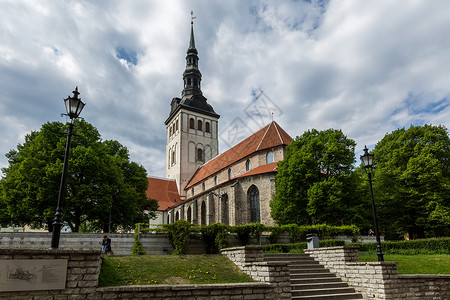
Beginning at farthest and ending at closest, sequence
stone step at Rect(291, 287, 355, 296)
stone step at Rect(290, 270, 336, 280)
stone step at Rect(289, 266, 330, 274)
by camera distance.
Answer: stone step at Rect(289, 266, 330, 274)
stone step at Rect(290, 270, 336, 280)
stone step at Rect(291, 287, 355, 296)

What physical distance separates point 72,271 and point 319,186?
19.6m

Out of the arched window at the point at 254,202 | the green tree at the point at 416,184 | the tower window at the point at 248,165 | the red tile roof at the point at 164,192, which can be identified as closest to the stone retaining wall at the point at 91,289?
the arched window at the point at 254,202

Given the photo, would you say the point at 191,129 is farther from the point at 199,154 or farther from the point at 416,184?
the point at 416,184

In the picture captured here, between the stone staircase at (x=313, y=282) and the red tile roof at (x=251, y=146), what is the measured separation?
21170mm

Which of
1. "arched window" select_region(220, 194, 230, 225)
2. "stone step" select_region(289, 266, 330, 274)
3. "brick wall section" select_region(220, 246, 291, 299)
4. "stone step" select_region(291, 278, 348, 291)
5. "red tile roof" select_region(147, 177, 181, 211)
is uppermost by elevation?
"red tile roof" select_region(147, 177, 181, 211)

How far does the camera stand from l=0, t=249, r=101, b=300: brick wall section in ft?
20.6

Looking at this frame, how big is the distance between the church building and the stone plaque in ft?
74.6

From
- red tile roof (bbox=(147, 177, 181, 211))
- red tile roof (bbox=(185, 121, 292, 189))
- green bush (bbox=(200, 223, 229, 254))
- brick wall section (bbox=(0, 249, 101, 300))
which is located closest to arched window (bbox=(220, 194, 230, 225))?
red tile roof (bbox=(185, 121, 292, 189))

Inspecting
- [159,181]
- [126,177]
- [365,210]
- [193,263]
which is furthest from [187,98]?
[193,263]

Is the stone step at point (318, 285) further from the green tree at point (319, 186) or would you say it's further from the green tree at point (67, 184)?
the green tree at point (67, 184)

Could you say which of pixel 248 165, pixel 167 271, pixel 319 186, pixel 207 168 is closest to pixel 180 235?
pixel 167 271

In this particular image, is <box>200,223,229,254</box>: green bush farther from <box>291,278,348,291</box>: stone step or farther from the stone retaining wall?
the stone retaining wall

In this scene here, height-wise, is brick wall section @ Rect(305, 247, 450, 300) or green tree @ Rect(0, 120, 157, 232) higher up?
green tree @ Rect(0, 120, 157, 232)

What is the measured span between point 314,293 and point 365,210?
18.3 metres
